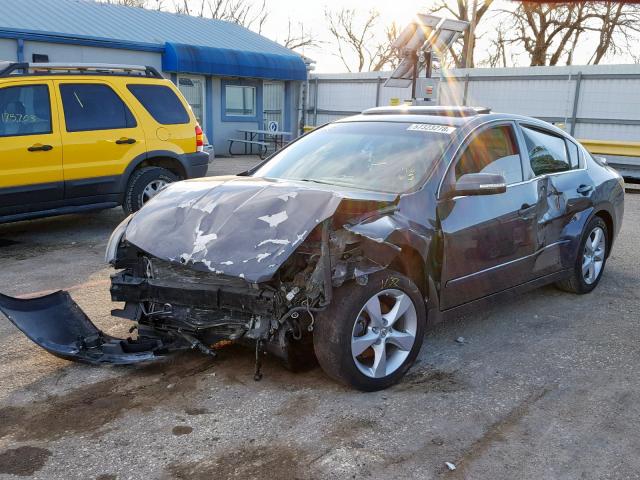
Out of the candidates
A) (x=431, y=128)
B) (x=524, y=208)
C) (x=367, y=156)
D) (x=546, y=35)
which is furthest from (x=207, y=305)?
(x=546, y=35)

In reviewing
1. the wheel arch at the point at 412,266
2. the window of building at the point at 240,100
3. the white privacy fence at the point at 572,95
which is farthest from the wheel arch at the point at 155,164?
the window of building at the point at 240,100

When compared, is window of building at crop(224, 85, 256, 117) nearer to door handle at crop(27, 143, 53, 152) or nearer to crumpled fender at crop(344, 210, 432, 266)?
door handle at crop(27, 143, 53, 152)

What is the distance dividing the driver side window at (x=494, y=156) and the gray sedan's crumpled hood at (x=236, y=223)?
78 cm

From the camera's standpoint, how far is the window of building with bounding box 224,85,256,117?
20.6 meters

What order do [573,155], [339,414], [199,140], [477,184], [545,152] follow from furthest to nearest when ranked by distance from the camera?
[199,140] < [573,155] < [545,152] < [477,184] < [339,414]

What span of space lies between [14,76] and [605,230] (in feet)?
21.2

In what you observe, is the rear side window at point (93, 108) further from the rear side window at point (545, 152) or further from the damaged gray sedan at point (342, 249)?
the rear side window at point (545, 152)

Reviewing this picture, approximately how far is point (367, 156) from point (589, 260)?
2.54 m

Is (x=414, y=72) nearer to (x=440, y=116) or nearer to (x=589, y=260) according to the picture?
(x=589, y=260)

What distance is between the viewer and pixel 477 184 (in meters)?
4.16

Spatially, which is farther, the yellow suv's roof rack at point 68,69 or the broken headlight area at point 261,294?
the yellow suv's roof rack at point 68,69

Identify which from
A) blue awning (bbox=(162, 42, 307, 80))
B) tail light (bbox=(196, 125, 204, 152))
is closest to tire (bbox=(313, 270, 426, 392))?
tail light (bbox=(196, 125, 204, 152))

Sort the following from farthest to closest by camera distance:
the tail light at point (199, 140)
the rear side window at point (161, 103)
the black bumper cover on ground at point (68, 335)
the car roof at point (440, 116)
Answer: the tail light at point (199, 140)
the rear side window at point (161, 103)
the car roof at point (440, 116)
the black bumper cover on ground at point (68, 335)

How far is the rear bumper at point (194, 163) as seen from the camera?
8805 mm
